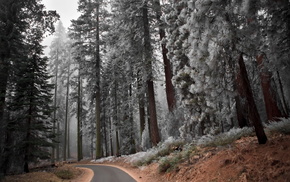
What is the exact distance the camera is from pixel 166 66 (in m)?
13.9

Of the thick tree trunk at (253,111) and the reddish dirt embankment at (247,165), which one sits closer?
the reddish dirt embankment at (247,165)

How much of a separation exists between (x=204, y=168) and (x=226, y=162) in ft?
2.68

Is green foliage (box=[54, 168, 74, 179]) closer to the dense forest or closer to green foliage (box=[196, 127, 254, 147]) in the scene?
the dense forest

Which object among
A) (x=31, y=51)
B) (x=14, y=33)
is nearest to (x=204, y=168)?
(x=14, y=33)

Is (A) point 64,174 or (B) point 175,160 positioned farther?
(A) point 64,174

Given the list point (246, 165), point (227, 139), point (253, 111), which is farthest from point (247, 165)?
point (227, 139)

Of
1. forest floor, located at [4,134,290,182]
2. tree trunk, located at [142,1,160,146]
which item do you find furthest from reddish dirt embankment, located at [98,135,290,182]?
tree trunk, located at [142,1,160,146]

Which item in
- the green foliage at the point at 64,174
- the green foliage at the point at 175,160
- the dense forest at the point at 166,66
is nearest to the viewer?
the dense forest at the point at 166,66

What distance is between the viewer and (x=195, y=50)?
6285 mm

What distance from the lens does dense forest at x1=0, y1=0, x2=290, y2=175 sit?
5660mm

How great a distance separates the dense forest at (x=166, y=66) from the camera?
18.6ft

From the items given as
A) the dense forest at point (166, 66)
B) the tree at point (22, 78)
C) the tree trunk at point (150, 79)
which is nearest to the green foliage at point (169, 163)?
the dense forest at point (166, 66)

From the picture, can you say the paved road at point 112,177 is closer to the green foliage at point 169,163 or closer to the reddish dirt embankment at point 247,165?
the green foliage at point 169,163

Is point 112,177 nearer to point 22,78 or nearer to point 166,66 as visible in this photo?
point 166,66
